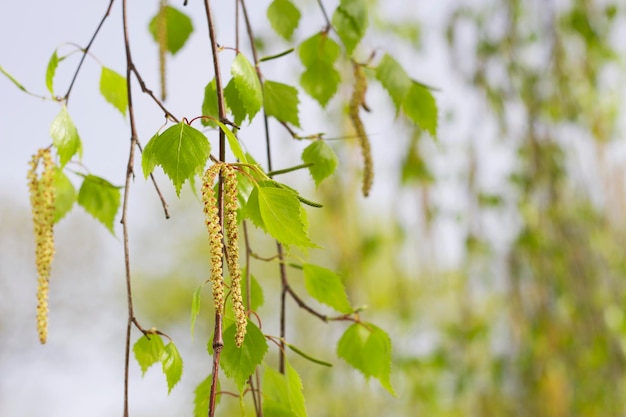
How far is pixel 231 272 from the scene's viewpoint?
1.32 feet

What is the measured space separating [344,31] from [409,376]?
7.13ft

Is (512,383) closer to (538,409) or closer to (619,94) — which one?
(538,409)

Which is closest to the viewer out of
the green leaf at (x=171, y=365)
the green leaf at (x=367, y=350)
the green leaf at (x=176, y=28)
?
the green leaf at (x=171, y=365)

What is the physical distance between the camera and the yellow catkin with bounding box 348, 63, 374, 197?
2.07 ft

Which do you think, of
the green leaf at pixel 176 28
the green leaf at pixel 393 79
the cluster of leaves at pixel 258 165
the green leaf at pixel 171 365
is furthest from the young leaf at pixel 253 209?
the green leaf at pixel 176 28

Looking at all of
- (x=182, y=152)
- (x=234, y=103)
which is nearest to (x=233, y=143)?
(x=182, y=152)

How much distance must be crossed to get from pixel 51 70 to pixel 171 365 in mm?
231

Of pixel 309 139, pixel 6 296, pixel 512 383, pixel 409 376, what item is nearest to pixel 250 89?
pixel 309 139

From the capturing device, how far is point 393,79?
2.08ft

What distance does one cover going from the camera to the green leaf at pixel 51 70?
22.5 inches

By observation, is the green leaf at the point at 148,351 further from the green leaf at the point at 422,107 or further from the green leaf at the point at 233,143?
the green leaf at the point at 422,107

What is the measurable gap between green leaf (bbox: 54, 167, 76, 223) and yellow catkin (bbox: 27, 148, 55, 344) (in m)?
0.08

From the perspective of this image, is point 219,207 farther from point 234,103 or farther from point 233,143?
point 234,103

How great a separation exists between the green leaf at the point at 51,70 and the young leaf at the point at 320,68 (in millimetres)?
198
